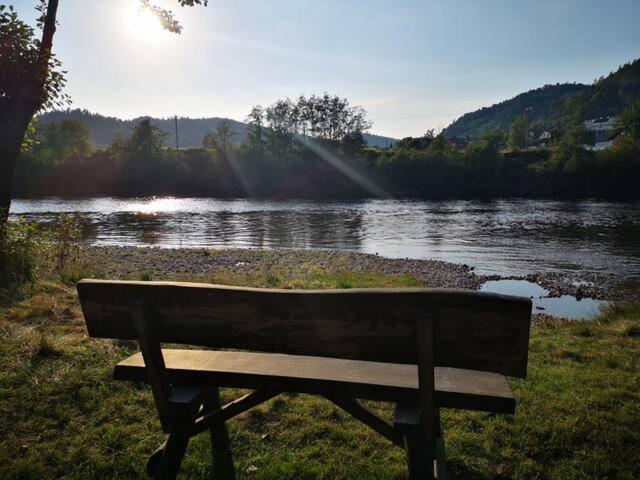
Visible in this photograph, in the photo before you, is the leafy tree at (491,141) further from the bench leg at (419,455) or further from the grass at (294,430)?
the bench leg at (419,455)

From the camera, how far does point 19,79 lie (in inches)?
309

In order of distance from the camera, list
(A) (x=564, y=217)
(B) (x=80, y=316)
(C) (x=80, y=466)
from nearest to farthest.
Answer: (C) (x=80, y=466) < (B) (x=80, y=316) < (A) (x=564, y=217)

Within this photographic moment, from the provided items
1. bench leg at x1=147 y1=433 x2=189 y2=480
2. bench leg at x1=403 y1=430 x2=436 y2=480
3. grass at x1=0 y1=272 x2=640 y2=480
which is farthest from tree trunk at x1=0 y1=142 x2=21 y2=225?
bench leg at x1=403 y1=430 x2=436 y2=480

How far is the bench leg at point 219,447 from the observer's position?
309cm

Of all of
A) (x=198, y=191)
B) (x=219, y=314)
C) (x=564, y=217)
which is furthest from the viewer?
(x=198, y=191)

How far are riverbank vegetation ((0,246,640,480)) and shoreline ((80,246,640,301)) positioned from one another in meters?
8.74

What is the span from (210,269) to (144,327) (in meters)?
13.6

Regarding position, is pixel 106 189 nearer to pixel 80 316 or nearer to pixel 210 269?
pixel 210 269

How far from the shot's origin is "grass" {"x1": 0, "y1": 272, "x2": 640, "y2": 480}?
10.2 feet

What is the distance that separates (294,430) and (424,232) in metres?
27.4

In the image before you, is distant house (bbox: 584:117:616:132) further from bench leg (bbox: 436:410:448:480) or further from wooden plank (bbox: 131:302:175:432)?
wooden plank (bbox: 131:302:175:432)

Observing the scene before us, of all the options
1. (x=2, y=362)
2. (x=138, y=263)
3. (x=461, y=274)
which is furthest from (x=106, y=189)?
(x=2, y=362)

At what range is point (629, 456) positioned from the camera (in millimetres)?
3186

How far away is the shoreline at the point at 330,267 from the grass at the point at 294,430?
8.76 metres
